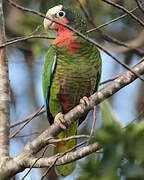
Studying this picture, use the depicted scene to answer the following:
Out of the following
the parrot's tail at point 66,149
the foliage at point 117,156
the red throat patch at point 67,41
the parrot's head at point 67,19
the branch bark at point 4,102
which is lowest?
the foliage at point 117,156

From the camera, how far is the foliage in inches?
45.3

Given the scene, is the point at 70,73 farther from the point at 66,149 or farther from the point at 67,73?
the point at 66,149

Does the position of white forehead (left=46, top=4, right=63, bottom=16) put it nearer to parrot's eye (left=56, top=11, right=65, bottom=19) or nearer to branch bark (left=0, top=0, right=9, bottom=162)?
parrot's eye (left=56, top=11, right=65, bottom=19)

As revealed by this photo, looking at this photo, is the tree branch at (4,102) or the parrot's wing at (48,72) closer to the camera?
the tree branch at (4,102)

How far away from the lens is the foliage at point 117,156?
3.77 feet

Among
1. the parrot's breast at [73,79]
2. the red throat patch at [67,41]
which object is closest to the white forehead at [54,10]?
the red throat patch at [67,41]

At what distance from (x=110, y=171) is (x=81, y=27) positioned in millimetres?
2596

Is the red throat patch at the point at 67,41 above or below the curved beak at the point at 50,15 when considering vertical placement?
below

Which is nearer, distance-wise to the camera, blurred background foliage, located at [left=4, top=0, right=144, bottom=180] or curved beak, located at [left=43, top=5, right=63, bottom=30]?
blurred background foliage, located at [left=4, top=0, right=144, bottom=180]

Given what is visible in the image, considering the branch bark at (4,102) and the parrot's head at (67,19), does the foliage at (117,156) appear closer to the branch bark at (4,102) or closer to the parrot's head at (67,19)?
the branch bark at (4,102)

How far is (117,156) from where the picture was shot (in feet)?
3.80

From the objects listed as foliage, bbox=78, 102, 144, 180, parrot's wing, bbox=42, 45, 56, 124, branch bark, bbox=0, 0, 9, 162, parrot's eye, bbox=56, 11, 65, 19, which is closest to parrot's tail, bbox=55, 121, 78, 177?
parrot's wing, bbox=42, 45, 56, 124

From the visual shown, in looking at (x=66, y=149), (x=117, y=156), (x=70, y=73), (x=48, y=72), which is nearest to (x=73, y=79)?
(x=70, y=73)

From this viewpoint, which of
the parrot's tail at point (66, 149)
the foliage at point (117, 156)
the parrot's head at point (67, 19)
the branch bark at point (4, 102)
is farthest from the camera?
the parrot's head at point (67, 19)
